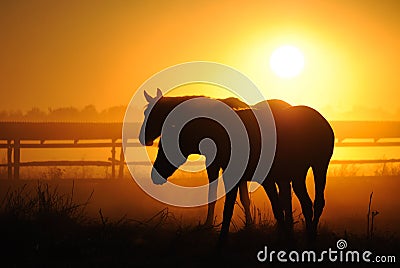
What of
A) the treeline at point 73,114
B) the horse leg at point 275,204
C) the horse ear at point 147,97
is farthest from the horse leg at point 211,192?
the treeline at point 73,114

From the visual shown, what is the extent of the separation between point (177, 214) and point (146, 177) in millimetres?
5964

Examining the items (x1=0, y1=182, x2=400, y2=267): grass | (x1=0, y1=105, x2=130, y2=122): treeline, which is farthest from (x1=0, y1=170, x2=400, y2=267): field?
(x1=0, y1=105, x2=130, y2=122): treeline

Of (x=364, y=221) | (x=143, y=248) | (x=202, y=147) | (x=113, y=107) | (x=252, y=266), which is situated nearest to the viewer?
(x=252, y=266)

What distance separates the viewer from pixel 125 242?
288 inches

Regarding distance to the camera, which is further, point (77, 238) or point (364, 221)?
point (364, 221)

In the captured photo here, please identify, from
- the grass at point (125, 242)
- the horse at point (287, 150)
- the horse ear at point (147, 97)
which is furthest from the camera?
the horse ear at point (147, 97)

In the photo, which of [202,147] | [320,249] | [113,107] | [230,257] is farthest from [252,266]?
[113,107]

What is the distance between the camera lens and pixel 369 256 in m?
7.34

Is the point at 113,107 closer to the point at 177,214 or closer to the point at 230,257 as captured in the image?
the point at 177,214

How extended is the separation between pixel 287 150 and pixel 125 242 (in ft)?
7.47

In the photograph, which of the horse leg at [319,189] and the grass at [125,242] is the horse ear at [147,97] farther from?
the horse leg at [319,189]

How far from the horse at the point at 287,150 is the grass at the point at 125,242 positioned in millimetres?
449

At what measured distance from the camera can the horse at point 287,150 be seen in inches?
299

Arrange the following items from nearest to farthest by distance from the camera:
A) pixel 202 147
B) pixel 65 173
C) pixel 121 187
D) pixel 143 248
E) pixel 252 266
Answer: pixel 252 266 → pixel 143 248 → pixel 202 147 → pixel 121 187 → pixel 65 173
